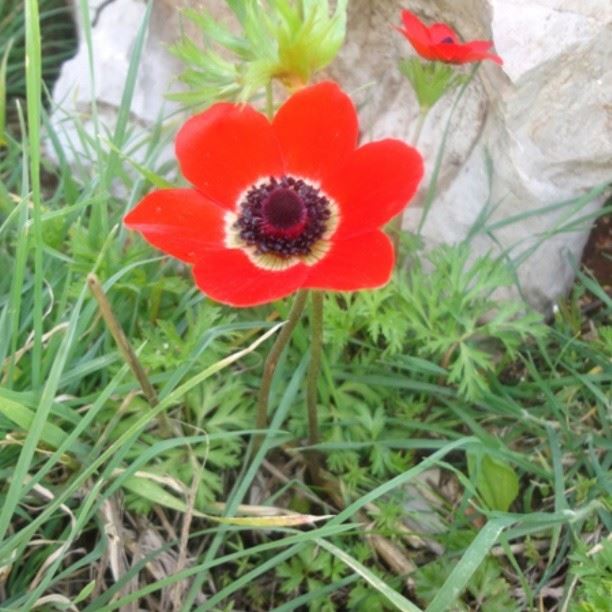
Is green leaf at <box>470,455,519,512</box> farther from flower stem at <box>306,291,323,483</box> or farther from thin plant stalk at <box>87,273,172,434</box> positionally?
thin plant stalk at <box>87,273,172,434</box>

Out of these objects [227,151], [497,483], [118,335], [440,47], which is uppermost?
[440,47]

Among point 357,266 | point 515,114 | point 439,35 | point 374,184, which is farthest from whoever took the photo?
point 515,114

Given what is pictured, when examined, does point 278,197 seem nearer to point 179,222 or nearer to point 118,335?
point 179,222

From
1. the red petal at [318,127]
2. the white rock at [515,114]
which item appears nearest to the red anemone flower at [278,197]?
the red petal at [318,127]

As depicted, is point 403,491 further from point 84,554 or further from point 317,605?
point 84,554

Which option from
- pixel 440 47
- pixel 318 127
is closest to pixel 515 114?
pixel 440 47

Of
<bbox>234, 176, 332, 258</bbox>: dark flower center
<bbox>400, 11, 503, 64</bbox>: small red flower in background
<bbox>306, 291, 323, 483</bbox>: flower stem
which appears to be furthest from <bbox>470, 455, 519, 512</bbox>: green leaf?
<bbox>400, 11, 503, 64</bbox>: small red flower in background
